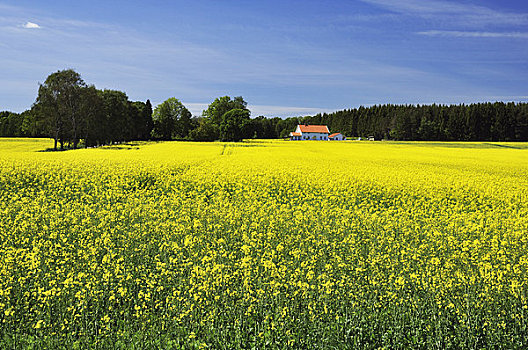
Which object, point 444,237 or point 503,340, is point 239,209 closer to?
point 444,237

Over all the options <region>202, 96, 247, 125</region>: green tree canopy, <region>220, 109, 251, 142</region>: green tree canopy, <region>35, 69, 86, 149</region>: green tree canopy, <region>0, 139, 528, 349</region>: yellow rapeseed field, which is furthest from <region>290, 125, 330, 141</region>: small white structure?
<region>0, 139, 528, 349</region>: yellow rapeseed field

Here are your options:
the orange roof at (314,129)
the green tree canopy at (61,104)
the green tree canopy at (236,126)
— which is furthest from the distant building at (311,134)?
the green tree canopy at (61,104)

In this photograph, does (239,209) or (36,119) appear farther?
(36,119)

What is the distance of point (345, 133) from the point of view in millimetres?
136875

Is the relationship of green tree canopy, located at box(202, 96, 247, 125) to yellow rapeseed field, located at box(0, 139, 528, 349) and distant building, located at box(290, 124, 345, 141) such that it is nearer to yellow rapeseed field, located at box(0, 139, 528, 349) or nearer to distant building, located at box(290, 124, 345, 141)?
distant building, located at box(290, 124, 345, 141)

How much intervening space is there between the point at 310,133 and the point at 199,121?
132ft

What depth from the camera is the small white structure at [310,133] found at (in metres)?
126

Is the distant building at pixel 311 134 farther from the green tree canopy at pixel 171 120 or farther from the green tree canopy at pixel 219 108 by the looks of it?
the green tree canopy at pixel 171 120

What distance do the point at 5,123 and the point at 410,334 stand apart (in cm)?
11523

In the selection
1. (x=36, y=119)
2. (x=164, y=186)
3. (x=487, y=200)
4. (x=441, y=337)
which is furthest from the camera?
(x=36, y=119)

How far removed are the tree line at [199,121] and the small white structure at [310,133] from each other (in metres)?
8.02

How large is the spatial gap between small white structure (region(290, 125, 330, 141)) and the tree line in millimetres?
8017

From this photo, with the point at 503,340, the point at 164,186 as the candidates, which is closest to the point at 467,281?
the point at 503,340

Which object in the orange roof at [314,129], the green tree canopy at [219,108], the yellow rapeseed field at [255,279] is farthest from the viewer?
the orange roof at [314,129]
